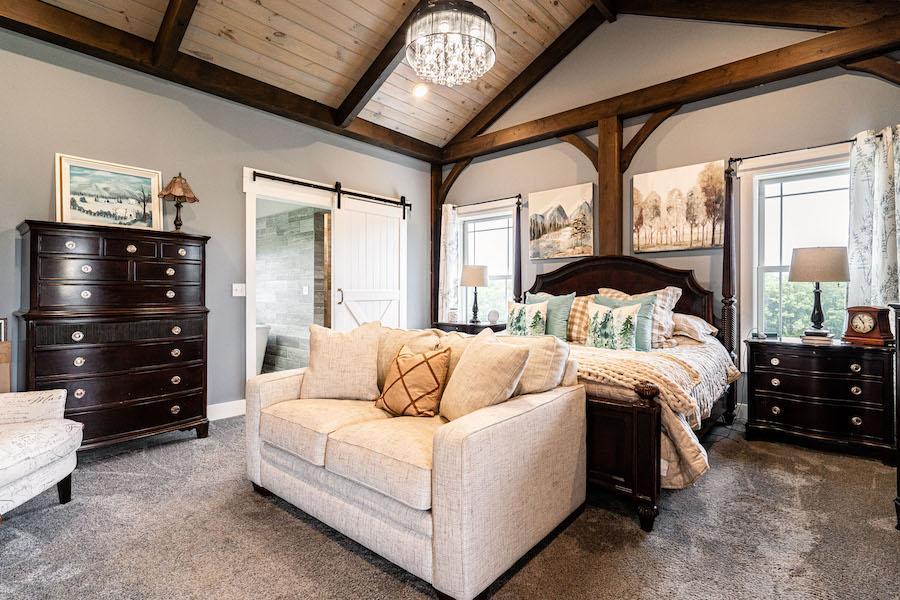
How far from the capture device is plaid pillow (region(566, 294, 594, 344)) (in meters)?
3.62

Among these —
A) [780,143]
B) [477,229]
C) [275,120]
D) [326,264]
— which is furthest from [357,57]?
[780,143]

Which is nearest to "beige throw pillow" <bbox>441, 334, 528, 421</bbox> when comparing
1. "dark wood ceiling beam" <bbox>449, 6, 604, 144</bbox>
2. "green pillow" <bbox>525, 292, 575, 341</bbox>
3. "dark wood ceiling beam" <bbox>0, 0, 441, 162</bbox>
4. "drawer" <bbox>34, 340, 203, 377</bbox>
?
"green pillow" <bbox>525, 292, 575, 341</bbox>

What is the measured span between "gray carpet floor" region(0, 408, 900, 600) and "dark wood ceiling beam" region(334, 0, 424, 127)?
11.3ft

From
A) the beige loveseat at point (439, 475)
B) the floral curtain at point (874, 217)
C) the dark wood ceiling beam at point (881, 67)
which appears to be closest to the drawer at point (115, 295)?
the beige loveseat at point (439, 475)

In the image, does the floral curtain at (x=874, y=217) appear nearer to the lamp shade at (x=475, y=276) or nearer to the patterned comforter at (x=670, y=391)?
the patterned comforter at (x=670, y=391)

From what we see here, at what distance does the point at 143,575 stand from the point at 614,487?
2016 mm

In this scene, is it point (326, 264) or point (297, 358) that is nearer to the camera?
point (326, 264)

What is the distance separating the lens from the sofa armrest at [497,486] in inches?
60.2

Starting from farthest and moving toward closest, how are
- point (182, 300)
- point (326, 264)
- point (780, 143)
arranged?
point (326, 264) < point (780, 143) < point (182, 300)

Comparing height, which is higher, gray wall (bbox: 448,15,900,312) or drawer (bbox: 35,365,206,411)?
gray wall (bbox: 448,15,900,312)

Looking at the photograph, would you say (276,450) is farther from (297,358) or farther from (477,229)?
(477,229)

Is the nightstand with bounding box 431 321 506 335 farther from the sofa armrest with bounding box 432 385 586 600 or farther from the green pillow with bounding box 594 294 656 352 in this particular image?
the sofa armrest with bounding box 432 385 586 600

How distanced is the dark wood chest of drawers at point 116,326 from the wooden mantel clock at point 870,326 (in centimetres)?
446

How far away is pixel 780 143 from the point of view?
3.59m
